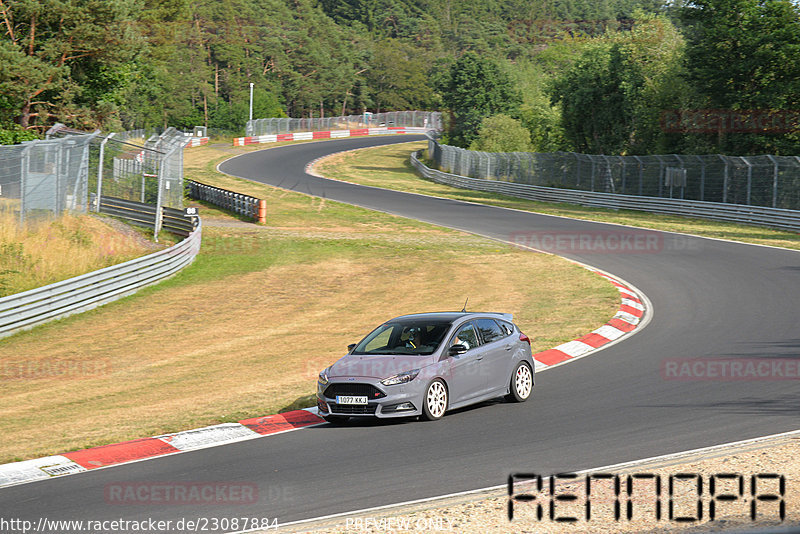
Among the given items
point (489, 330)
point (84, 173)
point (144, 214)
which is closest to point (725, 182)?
point (144, 214)

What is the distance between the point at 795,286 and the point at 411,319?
43.3ft

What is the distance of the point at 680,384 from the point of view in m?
13.1

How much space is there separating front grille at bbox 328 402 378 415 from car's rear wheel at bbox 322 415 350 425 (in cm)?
10

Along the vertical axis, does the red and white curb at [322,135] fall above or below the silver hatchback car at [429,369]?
above

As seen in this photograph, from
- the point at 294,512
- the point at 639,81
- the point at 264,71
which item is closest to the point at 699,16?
the point at 639,81

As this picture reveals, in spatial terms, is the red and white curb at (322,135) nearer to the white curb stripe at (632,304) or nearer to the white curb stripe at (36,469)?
the white curb stripe at (632,304)

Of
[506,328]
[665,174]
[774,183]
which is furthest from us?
[665,174]

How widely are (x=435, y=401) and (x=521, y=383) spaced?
1.73 m

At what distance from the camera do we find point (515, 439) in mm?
10328

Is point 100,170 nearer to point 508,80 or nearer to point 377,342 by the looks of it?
point 377,342

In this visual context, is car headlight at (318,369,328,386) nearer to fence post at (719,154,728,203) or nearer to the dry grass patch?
the dry grass patch

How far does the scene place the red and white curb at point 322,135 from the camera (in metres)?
91.3

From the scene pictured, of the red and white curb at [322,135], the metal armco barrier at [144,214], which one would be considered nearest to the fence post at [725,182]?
the metal armco barrier at [144,214]

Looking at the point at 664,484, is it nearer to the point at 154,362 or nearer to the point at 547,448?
the point at 547,448
